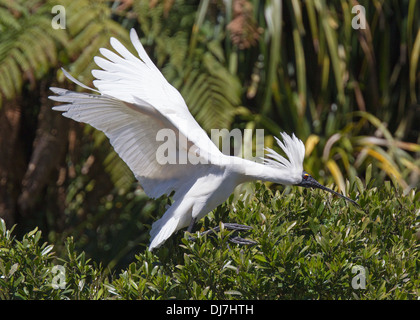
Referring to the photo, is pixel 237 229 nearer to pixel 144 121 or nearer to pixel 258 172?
pixel 258 172

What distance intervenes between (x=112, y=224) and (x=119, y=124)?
3006 millimetres

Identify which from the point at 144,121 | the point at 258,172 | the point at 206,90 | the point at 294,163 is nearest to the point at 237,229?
the point at 258,172

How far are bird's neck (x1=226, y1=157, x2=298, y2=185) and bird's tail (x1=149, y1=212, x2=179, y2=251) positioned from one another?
0.39 metres

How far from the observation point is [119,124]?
3.08 m

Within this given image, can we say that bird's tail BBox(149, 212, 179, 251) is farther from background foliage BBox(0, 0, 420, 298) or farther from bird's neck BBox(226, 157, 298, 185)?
background foliage BBox(0, 0, 420, 298)

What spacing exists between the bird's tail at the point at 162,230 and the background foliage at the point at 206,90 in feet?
5.91

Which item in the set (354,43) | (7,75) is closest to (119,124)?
(7,75)

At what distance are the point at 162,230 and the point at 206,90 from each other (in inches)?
91.4

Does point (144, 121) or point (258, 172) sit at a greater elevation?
point (144, 121)

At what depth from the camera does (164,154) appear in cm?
324

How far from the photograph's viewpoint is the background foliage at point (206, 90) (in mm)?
4973

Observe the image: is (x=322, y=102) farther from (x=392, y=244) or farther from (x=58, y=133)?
(x=392, y=244)

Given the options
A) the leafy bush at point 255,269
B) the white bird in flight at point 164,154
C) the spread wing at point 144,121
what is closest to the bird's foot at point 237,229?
the leafy bush at point 255,269

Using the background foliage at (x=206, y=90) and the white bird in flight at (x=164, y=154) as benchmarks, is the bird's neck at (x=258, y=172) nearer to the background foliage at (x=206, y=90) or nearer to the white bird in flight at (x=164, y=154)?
the white bird in flight at (x=164, y=154)
